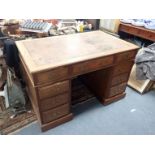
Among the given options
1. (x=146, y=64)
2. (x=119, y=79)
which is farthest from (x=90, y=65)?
(x=146, y=64)

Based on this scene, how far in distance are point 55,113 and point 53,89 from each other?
0.32m

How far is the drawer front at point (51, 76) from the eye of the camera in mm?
1182

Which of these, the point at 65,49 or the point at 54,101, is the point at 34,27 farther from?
the point at 54,101

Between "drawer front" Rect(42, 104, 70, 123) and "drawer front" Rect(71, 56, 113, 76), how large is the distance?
1.31ft

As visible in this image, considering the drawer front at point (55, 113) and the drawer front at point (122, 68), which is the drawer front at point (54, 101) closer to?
the drawer front at point (55, 113)

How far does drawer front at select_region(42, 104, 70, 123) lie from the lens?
147 cm

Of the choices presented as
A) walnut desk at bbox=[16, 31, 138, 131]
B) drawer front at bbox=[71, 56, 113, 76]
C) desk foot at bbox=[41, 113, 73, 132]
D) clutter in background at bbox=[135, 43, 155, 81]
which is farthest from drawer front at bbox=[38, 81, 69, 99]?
clutter in background at bbox=[135, 43, 155, 81]

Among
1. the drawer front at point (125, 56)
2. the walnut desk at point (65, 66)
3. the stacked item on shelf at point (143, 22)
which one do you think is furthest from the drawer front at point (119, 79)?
the stacked item on shelf at point (143, 22)

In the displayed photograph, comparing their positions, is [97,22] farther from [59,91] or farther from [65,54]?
[59,91]

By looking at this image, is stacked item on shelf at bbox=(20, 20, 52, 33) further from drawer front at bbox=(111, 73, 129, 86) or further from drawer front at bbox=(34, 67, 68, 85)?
drawer front at bbox=(111, 73, 129, 86)

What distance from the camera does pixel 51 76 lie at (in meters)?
1.24
